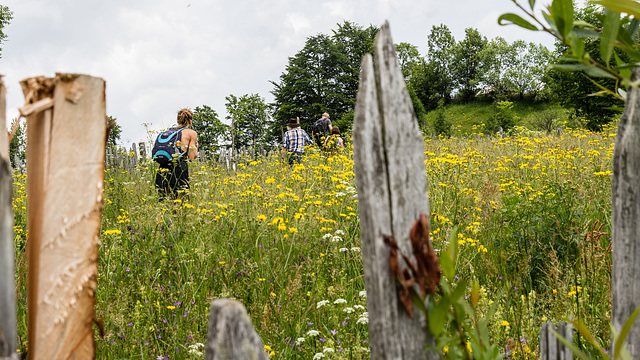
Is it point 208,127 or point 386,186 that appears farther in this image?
point 208,127

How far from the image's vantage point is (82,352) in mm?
771

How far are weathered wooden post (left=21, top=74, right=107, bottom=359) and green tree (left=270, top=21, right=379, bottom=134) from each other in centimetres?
3234

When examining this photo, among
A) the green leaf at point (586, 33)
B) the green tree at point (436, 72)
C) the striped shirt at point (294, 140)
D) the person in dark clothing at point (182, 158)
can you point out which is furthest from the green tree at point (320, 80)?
the green leaf at point (586, 33)

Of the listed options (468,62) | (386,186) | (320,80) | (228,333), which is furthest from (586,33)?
(468,62)

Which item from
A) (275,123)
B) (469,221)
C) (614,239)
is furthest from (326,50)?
(614,239)

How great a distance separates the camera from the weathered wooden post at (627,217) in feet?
3.05

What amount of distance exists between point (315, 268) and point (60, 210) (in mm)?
2505

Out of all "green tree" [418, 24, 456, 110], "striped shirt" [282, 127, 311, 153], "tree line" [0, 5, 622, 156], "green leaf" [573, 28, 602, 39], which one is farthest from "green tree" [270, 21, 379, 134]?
"green leaf" [573, 28, 602, 39]

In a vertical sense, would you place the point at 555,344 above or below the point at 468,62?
below

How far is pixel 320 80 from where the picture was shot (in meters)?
34.2

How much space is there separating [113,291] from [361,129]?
273 centimetres

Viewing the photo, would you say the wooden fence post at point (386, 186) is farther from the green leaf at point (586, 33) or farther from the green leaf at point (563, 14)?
the green leaf at point (586, 33)

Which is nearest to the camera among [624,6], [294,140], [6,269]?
[6,269]

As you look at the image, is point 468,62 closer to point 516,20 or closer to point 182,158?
point 182,158
